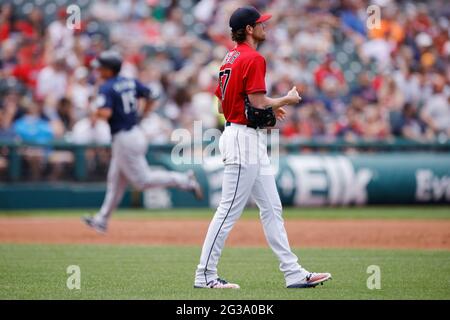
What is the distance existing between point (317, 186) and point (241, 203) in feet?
32.0

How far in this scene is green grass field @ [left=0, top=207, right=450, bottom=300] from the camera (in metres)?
6.68

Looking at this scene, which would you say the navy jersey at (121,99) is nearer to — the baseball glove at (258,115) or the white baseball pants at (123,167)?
the white baseball pants at (123,167)

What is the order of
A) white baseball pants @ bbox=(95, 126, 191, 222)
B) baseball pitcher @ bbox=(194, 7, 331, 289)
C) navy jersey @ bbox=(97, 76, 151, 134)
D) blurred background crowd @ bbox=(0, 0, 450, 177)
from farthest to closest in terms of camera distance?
blurred background crowd @ bbox=(0, 0, 450, 177) < white baseball pants @ bbox=(95, 126, 191, 222) < navy jersey @ bbox=(97, 76, 151, 134) < baseball pitcher @ bbox=(194, 7, 331, 289)

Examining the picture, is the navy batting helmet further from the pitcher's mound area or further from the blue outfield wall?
the blue outfield wall

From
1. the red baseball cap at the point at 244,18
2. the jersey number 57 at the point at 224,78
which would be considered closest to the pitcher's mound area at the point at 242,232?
the jersey number 57 at the point at 224,78

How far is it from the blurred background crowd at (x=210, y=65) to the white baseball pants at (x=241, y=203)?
8787 millimetres

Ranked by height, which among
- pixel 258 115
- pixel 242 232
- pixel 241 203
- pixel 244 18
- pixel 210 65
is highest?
pixel 210 65

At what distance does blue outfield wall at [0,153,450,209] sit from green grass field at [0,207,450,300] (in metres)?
5.17

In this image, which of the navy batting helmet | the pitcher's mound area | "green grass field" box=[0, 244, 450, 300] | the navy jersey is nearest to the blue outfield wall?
the pitcher's mound area

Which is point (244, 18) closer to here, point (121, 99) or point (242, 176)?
point (242, 176)

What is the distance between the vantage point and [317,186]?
54.5 feet

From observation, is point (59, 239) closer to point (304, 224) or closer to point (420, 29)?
point (304, 224)

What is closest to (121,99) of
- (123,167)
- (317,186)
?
(123,167)

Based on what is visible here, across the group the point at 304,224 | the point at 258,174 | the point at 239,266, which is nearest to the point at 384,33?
the point at 304,224
